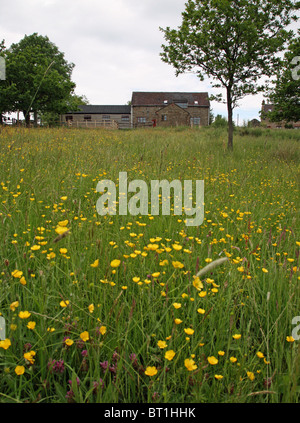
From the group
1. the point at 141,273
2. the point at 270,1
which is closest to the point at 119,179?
the point at 141,273

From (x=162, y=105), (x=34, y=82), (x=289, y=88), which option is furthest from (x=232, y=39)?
(x=162, y=105)

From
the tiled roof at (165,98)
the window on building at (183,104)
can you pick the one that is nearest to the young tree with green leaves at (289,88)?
the tiled roof at (165,98)

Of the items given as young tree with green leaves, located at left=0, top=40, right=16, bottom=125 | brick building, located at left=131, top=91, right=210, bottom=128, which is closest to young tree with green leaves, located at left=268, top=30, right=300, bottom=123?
young tree with green leaves, located at left=0, top=40, right=16, bottom=125

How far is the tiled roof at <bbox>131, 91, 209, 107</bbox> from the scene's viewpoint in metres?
54.7

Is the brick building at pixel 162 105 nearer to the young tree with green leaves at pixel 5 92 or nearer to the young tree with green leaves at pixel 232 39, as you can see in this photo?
the young tree with green leaves at pixel 5 92

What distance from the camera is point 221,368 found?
149 cm

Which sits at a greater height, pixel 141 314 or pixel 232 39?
pixel 232 39

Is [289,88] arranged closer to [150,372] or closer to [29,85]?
[150,372]

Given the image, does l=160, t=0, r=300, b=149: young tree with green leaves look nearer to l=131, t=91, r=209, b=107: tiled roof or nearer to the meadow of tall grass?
the meadow of tall grass

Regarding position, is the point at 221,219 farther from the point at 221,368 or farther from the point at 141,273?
the point at 221,368

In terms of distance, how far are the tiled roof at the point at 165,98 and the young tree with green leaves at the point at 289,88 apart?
4637 centimetres

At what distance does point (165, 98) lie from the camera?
5531cm

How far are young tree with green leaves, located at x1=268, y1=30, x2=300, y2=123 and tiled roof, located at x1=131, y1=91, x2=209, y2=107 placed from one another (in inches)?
1825

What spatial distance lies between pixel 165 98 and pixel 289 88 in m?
48.5
